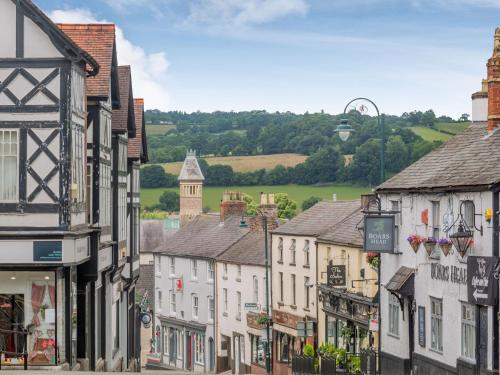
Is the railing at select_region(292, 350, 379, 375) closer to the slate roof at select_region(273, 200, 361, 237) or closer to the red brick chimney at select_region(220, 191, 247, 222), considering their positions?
the slate roof at select_region(273, 200, 361, 237)

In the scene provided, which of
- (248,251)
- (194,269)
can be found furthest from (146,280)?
(248,251)

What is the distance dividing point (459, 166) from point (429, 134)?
84.1m

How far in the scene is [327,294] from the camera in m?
56.9

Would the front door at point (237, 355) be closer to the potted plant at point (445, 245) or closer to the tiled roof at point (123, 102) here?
the tiled roof at point (123, 102)

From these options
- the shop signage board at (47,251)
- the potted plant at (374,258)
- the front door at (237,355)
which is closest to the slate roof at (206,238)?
the front door at (237,355)

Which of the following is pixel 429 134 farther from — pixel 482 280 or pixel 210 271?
pixel 482 280

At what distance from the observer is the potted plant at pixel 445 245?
34.5 meters

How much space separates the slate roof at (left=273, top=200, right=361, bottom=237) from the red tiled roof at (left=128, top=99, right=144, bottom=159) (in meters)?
13.6

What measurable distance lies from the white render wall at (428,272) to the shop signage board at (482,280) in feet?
1.23

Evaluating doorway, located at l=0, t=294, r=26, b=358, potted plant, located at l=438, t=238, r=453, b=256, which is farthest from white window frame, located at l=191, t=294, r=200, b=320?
doorway, located at l=0, t=294, r=26, b=358

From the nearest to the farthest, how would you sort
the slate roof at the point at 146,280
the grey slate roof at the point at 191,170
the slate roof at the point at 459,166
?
the slate roof at the point at 459,166 < the slate roof at the point at 146,280 < the grey slate roof at the point at 191,170

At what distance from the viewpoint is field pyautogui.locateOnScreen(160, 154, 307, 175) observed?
531 ft

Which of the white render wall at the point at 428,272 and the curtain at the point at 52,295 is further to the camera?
the white render wall at the point at 428,272

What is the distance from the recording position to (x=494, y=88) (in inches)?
1505
